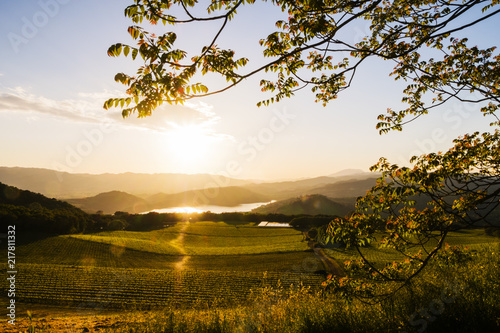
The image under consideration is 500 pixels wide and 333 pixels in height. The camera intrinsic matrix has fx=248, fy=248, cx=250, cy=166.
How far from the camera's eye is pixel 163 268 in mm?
43625

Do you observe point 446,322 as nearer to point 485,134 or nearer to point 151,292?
point 485,134

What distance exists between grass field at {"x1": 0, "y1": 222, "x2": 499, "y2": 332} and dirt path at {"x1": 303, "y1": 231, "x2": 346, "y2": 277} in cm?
137

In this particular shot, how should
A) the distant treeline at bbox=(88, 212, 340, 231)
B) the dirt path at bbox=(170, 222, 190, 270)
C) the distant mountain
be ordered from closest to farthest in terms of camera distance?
the dirt path at bbox=(170, 222, 190, 270), the distant treeline at bbox=(88, 212, 340, 231), the distant mountain

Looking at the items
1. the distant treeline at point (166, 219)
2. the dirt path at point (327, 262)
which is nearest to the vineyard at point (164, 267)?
the dirt path at point (327, 262)

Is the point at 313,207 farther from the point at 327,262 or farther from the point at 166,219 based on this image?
the point at 327,262

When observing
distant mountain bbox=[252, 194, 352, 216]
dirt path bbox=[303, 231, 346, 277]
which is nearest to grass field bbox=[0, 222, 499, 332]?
dirt path bbox=[303, 231, 346, 277]

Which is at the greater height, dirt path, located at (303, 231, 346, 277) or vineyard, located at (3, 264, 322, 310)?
vineyard, located at (3, 264, 322, 310)

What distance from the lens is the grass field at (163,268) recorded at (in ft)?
83.7

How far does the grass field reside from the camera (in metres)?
25.5

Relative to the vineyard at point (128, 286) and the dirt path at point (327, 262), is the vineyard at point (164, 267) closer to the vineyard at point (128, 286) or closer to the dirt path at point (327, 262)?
the vineyard at point (128, 286)

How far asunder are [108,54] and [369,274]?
7138mm

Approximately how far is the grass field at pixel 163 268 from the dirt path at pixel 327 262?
1.37 meters

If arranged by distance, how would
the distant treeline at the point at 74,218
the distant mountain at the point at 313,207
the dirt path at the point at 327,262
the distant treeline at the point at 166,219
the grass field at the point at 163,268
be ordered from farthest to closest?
the distant mountain at the point at 313,207 < the distant treeline at the point at 166,219 < the distant treeline at the point at 74,218 < the dirt path at the point at 327,262 < the grass field at the point at 163,268

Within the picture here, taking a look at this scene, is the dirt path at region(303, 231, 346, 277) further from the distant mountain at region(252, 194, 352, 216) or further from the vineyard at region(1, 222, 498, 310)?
the distant mountain at region(252, 194, 352, 216)
